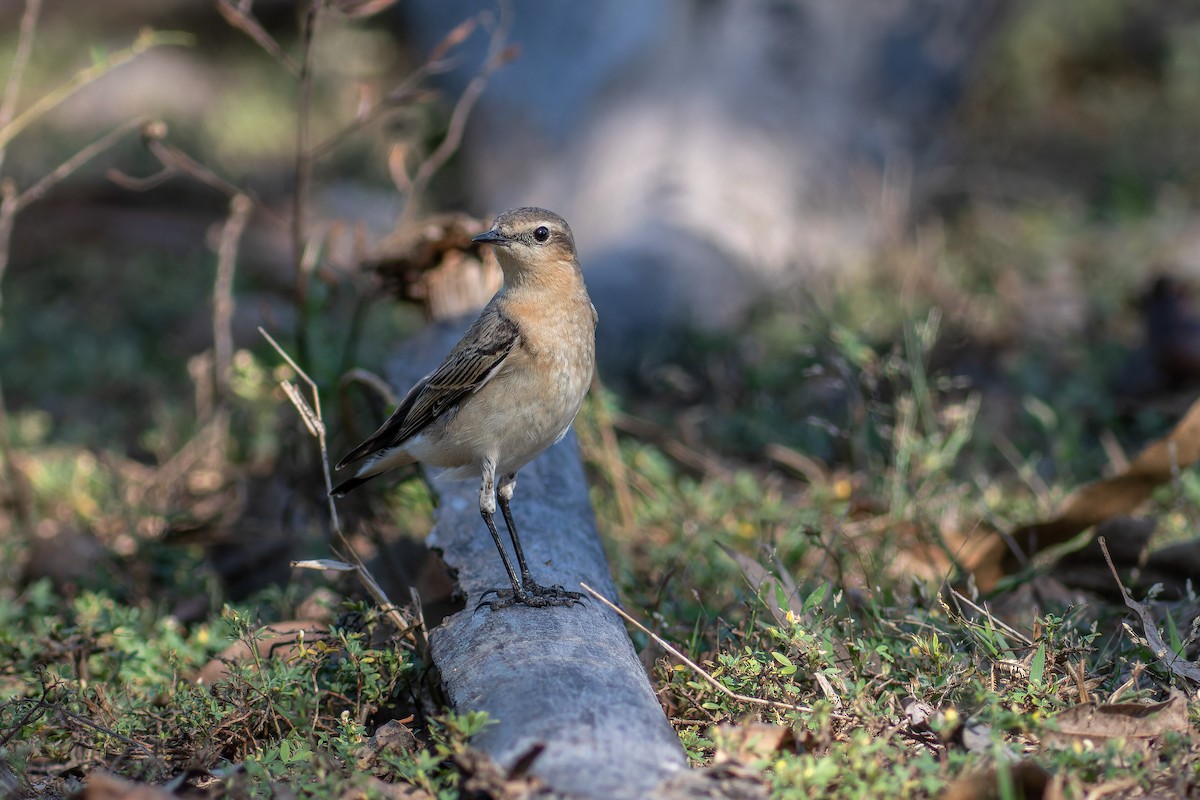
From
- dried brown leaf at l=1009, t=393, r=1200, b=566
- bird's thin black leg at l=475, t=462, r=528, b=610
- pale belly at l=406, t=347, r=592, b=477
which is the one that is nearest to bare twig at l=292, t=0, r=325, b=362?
pale belly at l=406, t=347, r=592, b=477

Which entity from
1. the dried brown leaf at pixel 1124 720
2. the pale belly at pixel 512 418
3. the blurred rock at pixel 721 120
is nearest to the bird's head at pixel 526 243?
the pale belly at pixel 512 418

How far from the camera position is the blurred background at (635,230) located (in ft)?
18.3

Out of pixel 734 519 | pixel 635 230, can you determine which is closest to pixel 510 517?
pixel 734 519

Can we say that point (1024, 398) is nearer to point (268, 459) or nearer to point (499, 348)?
point (499, 348)

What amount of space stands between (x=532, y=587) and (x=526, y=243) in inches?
51.3

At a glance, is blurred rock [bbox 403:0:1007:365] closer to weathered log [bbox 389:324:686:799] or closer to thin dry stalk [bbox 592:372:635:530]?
thin dry stalk [bbox 592:372:635:530]

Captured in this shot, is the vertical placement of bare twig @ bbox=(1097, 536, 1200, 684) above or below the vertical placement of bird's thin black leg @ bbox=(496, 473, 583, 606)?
below

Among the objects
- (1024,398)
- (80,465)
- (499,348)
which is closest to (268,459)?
(80,465)

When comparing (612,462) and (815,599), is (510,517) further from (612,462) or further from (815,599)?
(612,462)

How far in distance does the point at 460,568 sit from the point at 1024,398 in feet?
12.7

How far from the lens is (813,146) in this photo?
9.44 metres

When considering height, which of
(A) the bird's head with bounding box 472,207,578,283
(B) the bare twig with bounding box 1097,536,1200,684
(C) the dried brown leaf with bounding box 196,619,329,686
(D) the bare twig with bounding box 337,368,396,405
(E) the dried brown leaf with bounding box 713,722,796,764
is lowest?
(C) the dried brown leaf with bounding box 196,619,329,686

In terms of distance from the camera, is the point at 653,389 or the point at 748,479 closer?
the point at 748,479

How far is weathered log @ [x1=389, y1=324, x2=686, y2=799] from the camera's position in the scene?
2693mm
